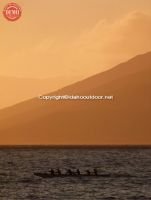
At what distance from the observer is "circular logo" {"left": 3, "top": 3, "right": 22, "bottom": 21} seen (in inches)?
483

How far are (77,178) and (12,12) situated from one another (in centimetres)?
645

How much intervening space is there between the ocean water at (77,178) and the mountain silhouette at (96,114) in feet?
3.47

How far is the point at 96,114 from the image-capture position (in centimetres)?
1319

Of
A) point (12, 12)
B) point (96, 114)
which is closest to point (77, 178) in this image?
point (96, 114)

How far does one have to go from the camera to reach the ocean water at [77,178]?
14828mm

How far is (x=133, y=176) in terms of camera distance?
1920cm

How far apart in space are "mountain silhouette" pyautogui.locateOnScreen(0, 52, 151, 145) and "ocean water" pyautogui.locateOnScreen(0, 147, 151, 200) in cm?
106

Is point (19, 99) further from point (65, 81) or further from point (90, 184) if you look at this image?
point (90, 184)

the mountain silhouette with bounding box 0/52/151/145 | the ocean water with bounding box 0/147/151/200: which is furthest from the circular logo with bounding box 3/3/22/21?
the ocean water with bounding box 0/147/151/200

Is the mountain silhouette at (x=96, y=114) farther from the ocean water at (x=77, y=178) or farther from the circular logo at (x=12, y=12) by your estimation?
the circular logo at (x=12, y=12)

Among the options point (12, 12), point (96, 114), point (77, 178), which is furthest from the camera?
point (77, 178)

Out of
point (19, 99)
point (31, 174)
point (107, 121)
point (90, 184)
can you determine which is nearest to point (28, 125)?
point (19, 99)

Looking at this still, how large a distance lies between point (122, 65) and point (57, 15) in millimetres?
1377

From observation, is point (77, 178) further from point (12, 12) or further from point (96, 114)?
point (12, 12)
